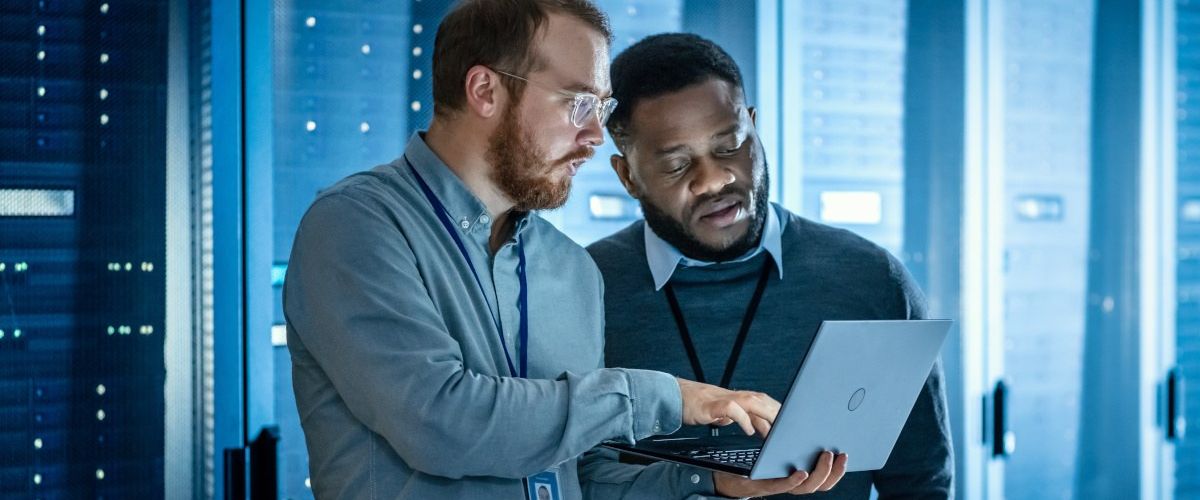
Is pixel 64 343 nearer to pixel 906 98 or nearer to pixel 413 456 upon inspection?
pixel 413 456

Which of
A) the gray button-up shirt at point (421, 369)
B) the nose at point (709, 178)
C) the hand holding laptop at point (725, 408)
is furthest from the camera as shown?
the nose at point (709, 178)

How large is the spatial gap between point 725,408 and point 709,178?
1.82 feet

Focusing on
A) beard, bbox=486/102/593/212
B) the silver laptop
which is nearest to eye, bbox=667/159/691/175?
beard, bbox=486/102/593/212

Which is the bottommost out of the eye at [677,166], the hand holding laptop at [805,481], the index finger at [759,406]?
the hand holding laptop at [805,481]

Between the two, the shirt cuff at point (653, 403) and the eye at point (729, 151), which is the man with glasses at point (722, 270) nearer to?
the eye at point (729, 151)

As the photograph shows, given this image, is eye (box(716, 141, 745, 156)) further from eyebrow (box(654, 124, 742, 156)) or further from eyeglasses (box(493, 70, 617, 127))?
eyeglasses (box(493, 70, 617, 127))

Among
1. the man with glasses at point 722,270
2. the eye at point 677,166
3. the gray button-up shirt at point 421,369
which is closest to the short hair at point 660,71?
the man with glasses at point 722,270

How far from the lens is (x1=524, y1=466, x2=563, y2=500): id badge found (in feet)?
4.56

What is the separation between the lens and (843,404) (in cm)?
135

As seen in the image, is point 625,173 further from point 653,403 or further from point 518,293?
point 653,403

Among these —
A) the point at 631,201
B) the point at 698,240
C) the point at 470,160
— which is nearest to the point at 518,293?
the point at 470,160

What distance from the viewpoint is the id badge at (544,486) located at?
1.39 meters

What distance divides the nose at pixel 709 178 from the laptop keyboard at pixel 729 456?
0.48 m

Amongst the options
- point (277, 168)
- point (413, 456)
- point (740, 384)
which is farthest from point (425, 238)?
point (277, 168)
